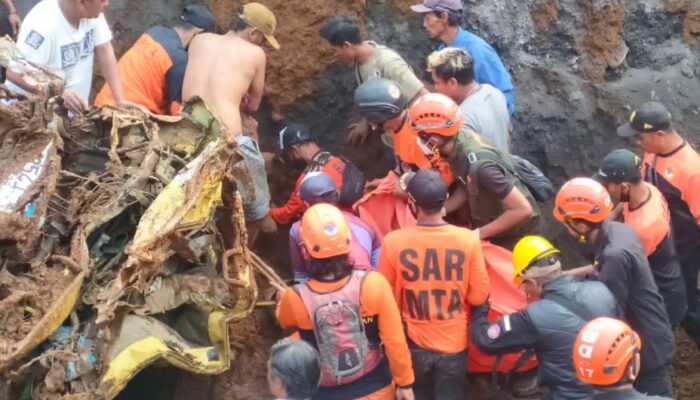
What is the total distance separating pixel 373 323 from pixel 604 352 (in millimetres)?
1385

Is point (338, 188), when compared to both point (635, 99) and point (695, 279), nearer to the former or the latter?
point (695, 279)

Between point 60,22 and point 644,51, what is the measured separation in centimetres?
518

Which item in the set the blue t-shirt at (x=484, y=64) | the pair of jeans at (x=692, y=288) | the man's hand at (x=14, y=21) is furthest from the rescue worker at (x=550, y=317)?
the man's hand at (x=14, y=21)

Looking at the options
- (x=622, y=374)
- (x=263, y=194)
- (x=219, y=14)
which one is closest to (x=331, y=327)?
(x=622, y=374)

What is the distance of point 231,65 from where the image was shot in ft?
23.5

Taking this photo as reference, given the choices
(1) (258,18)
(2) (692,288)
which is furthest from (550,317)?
(1) (258,18)

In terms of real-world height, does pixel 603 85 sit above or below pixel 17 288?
below

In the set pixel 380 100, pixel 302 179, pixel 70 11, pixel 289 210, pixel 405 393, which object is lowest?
pixel 289 210

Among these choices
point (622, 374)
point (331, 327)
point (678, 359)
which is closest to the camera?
point (622, 374)

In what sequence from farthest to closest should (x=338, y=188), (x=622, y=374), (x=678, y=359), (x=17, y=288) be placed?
(x=678, y=359) → (x=338, y=188) → (x=17, y=288) → (x=622, y=374)

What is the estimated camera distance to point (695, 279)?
7.23 meters

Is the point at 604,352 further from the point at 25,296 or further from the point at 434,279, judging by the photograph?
the point at 25,296

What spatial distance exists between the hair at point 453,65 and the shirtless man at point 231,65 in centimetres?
120

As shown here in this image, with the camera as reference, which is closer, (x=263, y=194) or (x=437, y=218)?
(x=437, y=218)
